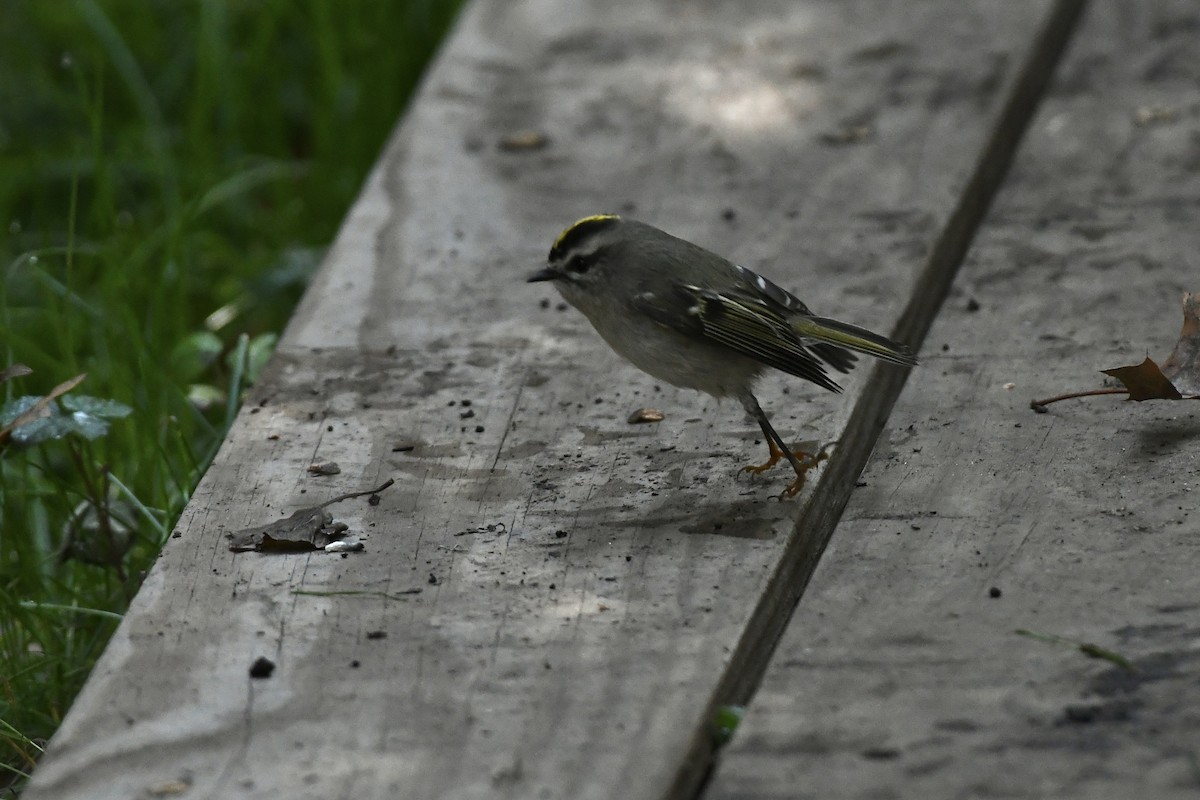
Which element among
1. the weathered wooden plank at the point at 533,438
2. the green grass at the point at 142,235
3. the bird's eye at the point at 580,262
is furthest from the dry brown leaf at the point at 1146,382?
the green grass at the point at 142,235

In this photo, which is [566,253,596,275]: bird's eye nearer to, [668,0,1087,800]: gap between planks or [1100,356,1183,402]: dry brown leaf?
[668,0,1087,800]: gap between planks

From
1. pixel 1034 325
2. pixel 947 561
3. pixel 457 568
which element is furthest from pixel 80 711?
pixel 1034 325

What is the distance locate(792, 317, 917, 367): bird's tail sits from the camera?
2.84 m

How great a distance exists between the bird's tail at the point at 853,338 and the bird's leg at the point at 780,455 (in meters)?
0.18

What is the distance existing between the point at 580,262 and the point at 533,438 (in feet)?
1.56

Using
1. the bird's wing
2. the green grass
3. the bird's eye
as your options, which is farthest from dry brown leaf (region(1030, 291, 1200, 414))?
the green grass

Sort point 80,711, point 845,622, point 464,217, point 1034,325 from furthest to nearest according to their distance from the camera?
1. point 464,217
2. point 1034,325
3. point 845,622
4. point 80,711

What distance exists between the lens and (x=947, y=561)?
2.28 meters

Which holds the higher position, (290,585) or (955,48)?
(955,48)

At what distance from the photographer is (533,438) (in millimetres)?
2811

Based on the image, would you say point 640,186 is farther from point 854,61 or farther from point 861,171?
point 854,61

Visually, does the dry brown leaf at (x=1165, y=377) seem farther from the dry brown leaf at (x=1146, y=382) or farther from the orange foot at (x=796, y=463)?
the orange foot at (x=796, y=463)

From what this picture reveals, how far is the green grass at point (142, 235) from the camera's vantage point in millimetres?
3086

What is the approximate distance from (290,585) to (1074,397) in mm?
1407
